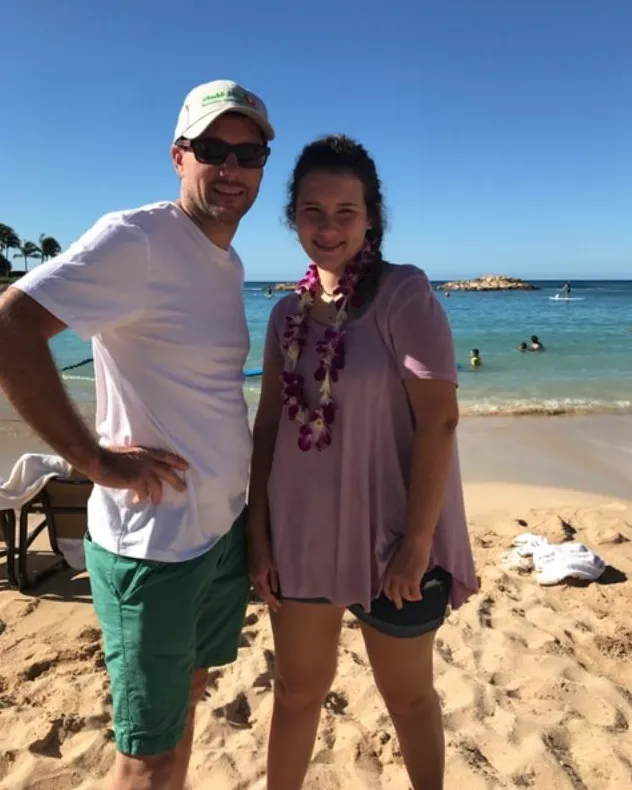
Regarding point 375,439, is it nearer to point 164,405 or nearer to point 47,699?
point 164,405

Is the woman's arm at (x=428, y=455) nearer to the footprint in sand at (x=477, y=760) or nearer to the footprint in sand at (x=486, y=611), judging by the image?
the footprint in sand at (x=477, y=760)

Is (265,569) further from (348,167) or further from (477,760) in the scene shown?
(477,760)

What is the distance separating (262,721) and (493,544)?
9.06 feet

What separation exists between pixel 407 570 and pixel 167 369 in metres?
0.94

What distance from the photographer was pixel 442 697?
10.6 feet

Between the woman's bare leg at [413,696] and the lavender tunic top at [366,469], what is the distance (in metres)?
0.18

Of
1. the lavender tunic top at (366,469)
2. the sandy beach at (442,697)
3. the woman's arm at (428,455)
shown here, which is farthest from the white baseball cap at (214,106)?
the sandy beach at (442,697)

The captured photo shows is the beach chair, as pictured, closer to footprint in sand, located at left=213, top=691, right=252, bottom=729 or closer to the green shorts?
footprint in sand, located at left=213, top=691, right=252, bottom=729

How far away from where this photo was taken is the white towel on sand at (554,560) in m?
4.52

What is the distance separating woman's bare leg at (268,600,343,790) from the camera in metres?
2.16

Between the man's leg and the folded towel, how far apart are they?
9.34 feet

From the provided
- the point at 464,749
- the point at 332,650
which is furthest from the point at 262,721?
the point at 332,650

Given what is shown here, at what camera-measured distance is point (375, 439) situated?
2.00 m

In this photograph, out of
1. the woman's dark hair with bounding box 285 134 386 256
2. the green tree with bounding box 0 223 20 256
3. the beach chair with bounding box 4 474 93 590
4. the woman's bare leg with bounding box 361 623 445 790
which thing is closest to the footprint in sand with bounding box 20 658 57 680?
the beach chair with bounding box 4 474 93 590
